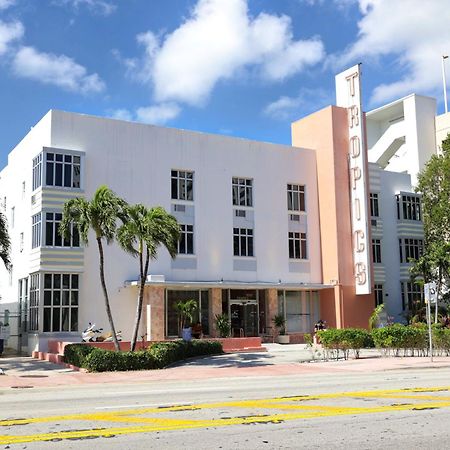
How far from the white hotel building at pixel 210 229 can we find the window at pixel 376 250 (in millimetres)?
91

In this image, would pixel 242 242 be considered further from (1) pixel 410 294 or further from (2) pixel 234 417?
(2) pixel 234 417

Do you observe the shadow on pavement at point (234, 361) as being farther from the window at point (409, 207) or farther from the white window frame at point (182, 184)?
the window at point (409, 207)

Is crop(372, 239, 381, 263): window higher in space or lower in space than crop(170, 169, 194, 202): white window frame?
lower

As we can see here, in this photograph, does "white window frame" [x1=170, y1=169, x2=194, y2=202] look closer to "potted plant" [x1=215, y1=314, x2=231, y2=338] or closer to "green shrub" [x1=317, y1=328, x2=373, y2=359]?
"potted plant" [x1=215, y1=314, x2=231, y2=338]

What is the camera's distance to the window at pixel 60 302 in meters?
30.5

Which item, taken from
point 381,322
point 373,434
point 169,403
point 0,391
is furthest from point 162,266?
point 373,434

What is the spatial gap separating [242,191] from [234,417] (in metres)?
28.0

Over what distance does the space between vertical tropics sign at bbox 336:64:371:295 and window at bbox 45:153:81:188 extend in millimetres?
17041

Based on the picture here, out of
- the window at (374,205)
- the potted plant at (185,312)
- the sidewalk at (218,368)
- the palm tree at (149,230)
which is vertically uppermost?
the window at (374,205)

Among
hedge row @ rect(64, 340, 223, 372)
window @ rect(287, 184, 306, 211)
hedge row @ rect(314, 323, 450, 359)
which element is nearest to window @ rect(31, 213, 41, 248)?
hedge row @ rect(64, 340, 223, 372)

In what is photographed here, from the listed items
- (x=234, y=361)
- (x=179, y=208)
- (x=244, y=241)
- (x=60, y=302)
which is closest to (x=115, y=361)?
(x=234, y=361)

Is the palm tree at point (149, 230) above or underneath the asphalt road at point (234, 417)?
above

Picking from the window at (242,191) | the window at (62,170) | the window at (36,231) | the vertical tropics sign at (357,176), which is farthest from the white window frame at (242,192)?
the window at (36,231)

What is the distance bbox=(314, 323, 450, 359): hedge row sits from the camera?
84.0ft
